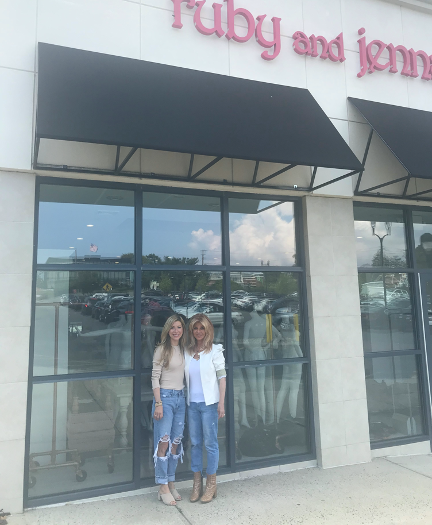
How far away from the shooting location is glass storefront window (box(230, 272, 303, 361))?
5.46m

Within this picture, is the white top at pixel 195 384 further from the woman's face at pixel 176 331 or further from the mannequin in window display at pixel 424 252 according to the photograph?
the mannequin in window display at pixel 424 252

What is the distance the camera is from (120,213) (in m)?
5.04

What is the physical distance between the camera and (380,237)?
6.45 meters

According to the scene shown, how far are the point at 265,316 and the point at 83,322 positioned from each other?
7.56ft

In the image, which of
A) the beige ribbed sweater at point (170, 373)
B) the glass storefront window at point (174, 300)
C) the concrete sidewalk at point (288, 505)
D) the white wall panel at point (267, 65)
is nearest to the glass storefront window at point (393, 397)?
the concrete sidewalk at point (288, 505)

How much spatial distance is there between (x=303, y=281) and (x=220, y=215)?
57.0 inches

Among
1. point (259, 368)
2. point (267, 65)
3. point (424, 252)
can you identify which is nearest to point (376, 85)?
point (267, 65)

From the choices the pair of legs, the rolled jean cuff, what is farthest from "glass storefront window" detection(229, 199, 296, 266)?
the rolled jean cuff

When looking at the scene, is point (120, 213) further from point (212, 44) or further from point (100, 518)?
point (100, 518)

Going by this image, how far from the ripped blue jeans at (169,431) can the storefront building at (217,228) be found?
415 mm

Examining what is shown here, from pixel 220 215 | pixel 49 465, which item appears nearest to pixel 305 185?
pixel 220 215

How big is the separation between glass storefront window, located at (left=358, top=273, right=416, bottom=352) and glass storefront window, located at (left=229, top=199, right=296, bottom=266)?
4.17 feet

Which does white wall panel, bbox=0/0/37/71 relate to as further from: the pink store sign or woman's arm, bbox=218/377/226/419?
woman's arm, bbox=218/377/226/419

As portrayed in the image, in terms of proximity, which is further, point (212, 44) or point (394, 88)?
→ point (394, 88)
